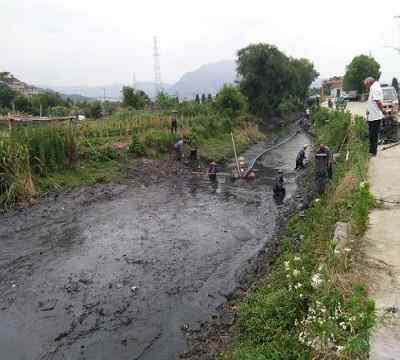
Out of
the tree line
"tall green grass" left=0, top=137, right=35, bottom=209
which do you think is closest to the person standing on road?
"tall green grass" left=0, top=137, right=35, bottom=209

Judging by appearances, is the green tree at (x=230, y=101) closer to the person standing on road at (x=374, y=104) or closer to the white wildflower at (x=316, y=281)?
the person standing on road at (x=374, y=104)

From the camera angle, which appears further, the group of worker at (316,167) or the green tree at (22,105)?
the green tree at (22,105)

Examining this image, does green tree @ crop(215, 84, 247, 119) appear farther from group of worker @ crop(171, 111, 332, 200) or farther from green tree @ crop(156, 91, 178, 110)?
group of worker @ crop(171, 111, 332, 200)

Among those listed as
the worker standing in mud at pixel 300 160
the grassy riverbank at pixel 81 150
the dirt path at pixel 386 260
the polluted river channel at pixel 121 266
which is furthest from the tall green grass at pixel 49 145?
the dirt path at pixel 386 260

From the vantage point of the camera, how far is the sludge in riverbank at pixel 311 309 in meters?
3.70

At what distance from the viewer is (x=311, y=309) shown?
4.17m

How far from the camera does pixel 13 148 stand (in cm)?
1312

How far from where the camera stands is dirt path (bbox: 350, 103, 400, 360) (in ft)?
12.4

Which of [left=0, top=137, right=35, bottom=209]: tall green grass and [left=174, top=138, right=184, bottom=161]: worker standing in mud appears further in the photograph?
[left=174, top=138, right=184, bottom=161]: worker standing in mud

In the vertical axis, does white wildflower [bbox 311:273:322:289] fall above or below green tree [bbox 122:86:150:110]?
below

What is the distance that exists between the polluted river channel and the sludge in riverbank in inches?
39.1

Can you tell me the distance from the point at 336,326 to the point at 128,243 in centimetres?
718

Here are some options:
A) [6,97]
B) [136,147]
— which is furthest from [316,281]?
[6,97]

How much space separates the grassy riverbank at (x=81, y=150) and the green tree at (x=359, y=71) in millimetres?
35954
